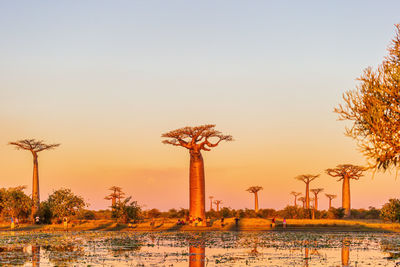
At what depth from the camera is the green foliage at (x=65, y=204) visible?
5766 centimetres

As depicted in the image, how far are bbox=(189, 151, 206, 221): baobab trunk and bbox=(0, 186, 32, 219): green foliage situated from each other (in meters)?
19.3

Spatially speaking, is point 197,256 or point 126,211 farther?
point 126,211

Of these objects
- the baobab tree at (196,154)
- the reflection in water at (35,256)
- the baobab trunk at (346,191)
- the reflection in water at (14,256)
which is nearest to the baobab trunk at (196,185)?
the baobab tree at (196,154)

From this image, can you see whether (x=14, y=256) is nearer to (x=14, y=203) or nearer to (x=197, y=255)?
(x=197, y=255)

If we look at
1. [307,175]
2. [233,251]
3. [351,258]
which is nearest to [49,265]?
[233,251]

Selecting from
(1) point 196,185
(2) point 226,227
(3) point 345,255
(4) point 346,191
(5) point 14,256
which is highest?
(1) point 196,185

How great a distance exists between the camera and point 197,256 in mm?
26234

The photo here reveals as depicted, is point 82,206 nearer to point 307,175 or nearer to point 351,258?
point 351,258

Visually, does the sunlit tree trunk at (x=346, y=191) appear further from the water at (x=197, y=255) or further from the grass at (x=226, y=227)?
the water at (x=197, y=255)

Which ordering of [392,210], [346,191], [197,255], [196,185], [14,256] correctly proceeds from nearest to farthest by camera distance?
[14,256] < [197,255] < [392,210] < [196,185] < [346,191]

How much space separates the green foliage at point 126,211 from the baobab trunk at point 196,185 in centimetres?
589

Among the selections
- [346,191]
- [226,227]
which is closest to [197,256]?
[226,227]

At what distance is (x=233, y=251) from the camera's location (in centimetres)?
2892

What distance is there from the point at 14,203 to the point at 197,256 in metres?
41.2
